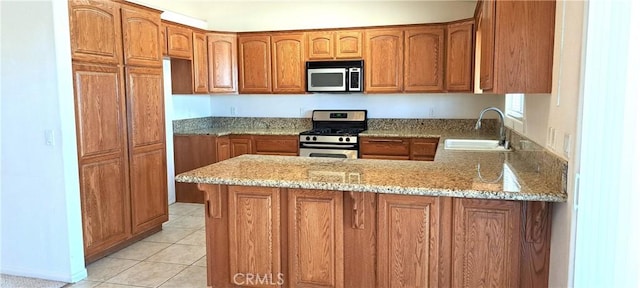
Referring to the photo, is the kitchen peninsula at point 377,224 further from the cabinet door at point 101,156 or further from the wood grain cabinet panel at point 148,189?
the wood grain cabinet panel at point 148,189

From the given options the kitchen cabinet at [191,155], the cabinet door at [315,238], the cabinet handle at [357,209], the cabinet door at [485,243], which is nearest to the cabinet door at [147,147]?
the kitchen cabinet at [191,155]

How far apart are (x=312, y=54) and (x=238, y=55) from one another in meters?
1.01

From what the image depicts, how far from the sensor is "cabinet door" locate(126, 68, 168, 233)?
3.85 metres

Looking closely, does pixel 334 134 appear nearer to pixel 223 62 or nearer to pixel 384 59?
pixel 384 59

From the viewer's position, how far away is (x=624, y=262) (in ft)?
5.35

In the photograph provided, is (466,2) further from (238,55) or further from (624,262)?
(624,262)

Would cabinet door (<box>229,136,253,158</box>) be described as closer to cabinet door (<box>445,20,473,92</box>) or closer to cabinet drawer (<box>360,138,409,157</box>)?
cabinet drawer (<box>360,138,409,157</box>)

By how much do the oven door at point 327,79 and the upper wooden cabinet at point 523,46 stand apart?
3014mm

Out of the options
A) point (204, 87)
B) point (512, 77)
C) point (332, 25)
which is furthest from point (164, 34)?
point (512, 77)

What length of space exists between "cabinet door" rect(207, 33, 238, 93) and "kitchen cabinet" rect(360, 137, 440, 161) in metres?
1.91

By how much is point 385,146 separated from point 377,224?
8.70 ft

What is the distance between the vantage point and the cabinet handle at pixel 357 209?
239 centimetres

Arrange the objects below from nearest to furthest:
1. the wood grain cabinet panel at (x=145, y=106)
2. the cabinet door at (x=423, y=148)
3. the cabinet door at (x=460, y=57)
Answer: the wood grain cabinet panel at (x=145, y=106) < the cabinet door at (x=460, y=57) < the cabinet door at (x=423, y=148)

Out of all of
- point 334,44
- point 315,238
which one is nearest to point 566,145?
point 315,238
